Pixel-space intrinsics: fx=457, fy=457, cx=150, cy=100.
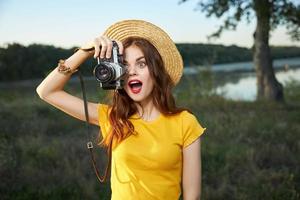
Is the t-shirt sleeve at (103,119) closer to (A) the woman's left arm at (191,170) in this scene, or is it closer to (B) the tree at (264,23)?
(A) the woman's left arm at (191,170)

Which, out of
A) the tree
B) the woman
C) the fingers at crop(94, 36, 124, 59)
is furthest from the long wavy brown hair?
the tree

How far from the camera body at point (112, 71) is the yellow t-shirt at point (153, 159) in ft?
0.70

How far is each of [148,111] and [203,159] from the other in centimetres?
445

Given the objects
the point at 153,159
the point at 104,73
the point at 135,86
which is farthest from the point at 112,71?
the point at 153,159

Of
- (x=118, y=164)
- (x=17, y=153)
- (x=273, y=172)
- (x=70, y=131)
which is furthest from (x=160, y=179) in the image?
(x=70, y=131)

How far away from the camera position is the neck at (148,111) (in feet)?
6.61

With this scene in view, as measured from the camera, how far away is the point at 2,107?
11.3 m

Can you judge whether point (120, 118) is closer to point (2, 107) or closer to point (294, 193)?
point (294, 193)

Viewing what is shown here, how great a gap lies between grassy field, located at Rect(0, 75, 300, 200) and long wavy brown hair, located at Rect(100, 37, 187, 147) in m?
3.05

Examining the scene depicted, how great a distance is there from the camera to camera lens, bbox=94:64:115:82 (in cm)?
186

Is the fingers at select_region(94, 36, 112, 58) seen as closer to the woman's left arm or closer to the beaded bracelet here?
the beaded bracelet

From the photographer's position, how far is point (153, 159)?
6.15ft

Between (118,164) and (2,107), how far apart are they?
10.0 metres

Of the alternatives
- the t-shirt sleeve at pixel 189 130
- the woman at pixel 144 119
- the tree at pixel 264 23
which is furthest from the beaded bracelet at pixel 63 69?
the tree at pixel 264 23
